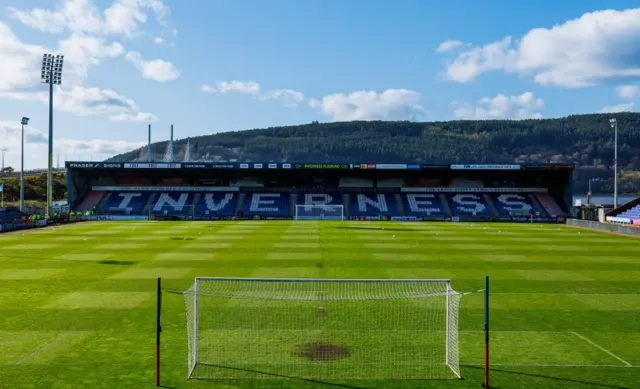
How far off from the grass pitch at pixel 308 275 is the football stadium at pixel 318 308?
0.23 ft

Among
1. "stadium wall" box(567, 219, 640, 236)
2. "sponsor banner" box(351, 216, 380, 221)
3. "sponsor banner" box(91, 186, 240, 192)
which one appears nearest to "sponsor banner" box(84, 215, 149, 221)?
"sponsor banner" box(91, 186, 240, 192)

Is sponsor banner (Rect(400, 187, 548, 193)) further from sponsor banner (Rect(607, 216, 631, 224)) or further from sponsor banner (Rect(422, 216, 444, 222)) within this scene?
sponsor banner (Rect(607, 216, 631, 224))

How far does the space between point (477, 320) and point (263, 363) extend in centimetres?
723

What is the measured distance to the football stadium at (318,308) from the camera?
1198 centimetres

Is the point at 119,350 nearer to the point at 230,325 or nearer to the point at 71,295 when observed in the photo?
the point at 230,325

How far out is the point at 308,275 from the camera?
23.4m

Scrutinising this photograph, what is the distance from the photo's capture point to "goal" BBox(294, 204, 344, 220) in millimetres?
62900

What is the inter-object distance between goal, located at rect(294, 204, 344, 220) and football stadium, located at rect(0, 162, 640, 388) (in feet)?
51.6

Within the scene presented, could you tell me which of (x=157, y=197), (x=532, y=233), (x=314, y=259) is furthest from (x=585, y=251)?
(x=157, y=197)

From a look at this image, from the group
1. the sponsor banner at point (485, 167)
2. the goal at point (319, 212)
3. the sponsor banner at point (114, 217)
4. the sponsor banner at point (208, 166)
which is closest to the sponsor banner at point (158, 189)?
the sponsor banner at point (208, 166)

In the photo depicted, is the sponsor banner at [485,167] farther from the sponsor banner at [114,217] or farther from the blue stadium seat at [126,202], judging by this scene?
the blue stadium seat at [126,202]

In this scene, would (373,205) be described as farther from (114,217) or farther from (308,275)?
(308,275)

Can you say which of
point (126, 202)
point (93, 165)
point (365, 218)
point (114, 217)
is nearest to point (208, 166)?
point (126, 202)

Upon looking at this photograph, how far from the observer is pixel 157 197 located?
6875 centimetres
